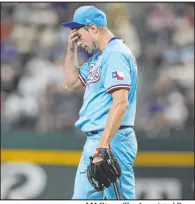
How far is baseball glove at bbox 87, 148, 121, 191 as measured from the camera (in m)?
5.44

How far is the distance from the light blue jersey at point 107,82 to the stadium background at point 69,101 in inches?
162

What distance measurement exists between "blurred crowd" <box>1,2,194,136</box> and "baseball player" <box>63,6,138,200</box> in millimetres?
4446

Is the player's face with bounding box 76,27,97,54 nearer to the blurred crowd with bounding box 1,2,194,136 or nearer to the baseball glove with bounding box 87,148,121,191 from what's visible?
the baseball glove with bounding box 87,148,121,191

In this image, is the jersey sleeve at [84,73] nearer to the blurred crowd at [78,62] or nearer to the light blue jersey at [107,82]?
the light blue jersey at [107,82]

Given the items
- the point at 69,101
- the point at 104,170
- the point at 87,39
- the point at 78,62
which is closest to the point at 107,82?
the point at 87,39

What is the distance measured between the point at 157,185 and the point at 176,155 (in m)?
0.54

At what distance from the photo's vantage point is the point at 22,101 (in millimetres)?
11352

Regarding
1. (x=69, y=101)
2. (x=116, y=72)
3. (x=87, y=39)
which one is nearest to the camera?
(x=116, y=72)

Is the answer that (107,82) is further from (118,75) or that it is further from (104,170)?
(104,170)

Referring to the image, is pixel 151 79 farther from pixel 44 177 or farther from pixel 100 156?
pixel 100 156

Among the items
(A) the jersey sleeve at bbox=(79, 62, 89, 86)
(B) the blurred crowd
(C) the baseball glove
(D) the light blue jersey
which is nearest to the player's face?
→ (D) the light blue jersey

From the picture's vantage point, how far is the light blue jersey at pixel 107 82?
220 inches

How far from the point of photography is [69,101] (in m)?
10.8

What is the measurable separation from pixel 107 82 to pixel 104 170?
0.74 metres
